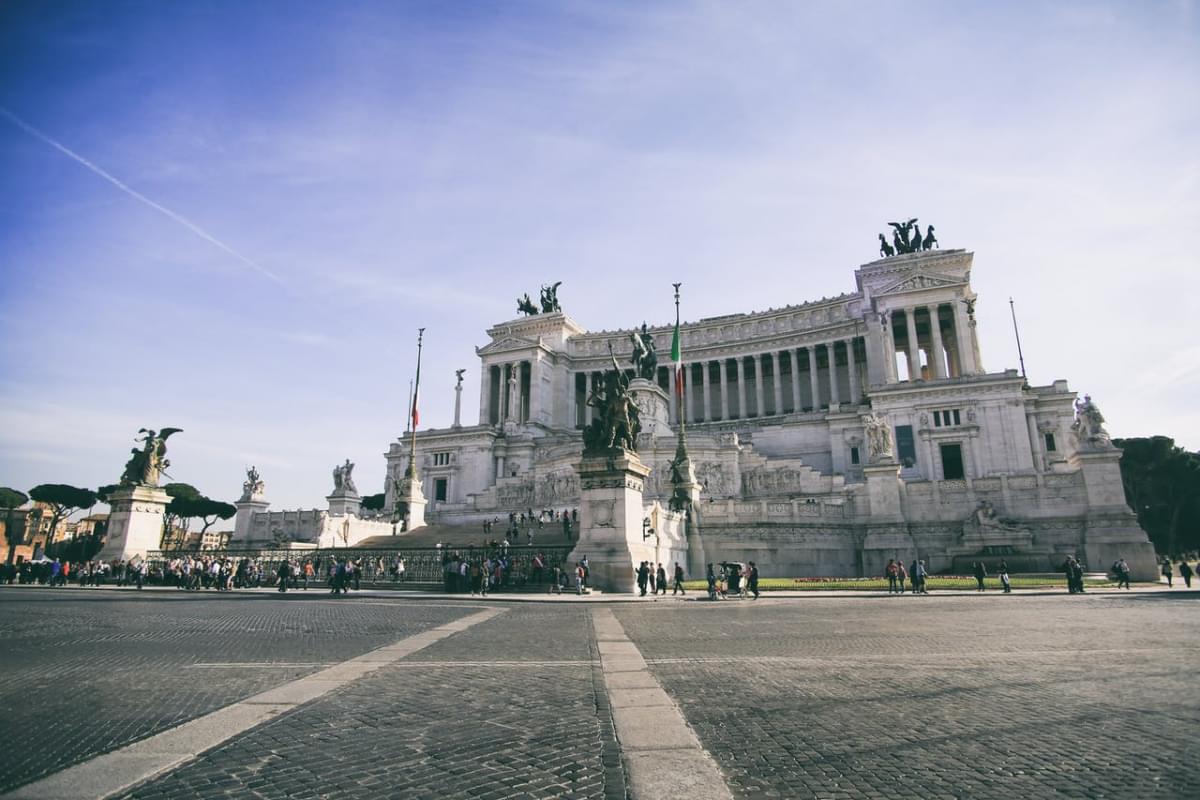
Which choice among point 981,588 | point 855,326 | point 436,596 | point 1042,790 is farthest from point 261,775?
point 855,326

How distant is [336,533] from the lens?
135 feet

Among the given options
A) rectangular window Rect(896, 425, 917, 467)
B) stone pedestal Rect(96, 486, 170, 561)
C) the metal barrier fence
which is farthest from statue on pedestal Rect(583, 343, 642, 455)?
rectangular window Rect(896, 425, 917, 467)

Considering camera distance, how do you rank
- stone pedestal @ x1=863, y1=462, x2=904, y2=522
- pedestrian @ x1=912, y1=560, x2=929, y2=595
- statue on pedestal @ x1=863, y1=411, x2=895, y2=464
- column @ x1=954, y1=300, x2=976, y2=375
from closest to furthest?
pedestrian @ x1=912, y1=560, x2=929, y2=595
stone pedestal @ x1=863, y1=462, x2=904, y2=522
statue on pedestal @ x1=863, y1=411, x2=895, y2=464
column @ x1=954, y1=300, x2=976, y2=375

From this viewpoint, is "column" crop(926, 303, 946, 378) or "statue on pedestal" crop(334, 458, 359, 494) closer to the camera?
"statue on pedestal" crop(334, 458, 359, 494)

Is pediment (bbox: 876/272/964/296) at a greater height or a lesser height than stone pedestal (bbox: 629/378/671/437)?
greater

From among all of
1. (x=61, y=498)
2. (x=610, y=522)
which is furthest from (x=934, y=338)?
(x=61, y=498)

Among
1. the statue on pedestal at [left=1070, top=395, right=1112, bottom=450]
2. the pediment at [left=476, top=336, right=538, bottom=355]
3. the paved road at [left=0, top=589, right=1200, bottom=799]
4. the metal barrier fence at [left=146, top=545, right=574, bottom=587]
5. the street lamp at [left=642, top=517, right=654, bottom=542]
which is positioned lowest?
the paved road at [left=0, top=589, right=1200, bottom=799]

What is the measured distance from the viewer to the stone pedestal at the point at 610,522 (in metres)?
23.1

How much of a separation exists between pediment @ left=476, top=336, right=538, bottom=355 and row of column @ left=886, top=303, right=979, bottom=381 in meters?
41.2

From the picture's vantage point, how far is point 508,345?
84562 mm

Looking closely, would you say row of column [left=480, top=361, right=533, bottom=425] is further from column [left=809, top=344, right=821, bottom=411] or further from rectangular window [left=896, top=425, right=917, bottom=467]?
rectangular window [left=896, top=425, right=917, bottom=467]

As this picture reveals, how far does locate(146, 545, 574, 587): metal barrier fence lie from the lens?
26531mm

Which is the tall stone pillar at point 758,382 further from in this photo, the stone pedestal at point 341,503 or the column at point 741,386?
the stone pedestal at point 341,503

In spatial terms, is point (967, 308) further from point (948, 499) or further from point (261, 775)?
point (261, 775)
